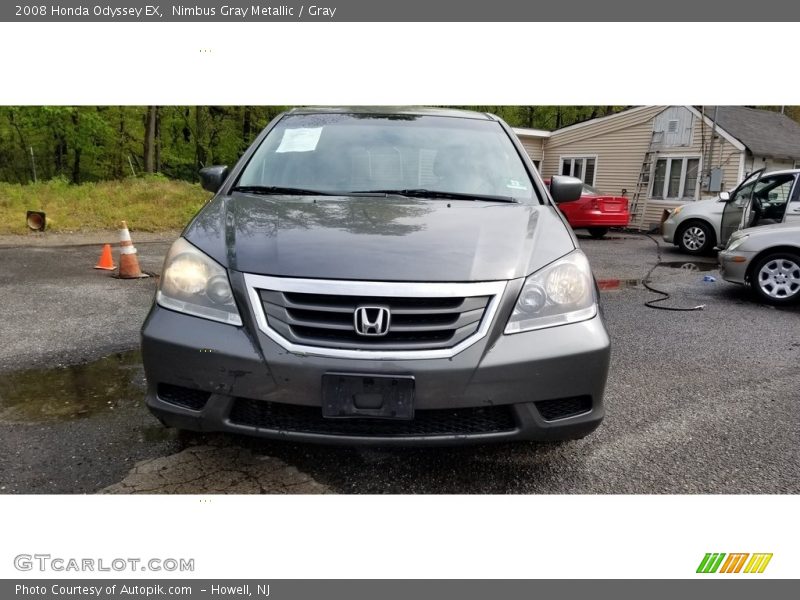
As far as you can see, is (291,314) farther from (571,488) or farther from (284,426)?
(571,488)

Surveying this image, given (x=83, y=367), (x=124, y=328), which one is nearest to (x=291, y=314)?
(x=83, y=367)

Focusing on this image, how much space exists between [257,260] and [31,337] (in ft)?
10.8

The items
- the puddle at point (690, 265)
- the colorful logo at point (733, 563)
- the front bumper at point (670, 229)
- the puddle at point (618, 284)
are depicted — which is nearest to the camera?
the colorful logo at point (733, 563)

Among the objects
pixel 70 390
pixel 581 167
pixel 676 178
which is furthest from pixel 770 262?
pixel 581 167

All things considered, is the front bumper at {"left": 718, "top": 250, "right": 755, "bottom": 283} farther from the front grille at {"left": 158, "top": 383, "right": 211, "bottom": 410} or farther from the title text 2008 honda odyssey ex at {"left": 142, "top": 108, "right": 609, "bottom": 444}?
the front grille at {"left": 158, "top": 383, "right": 211, "bottom": 410}

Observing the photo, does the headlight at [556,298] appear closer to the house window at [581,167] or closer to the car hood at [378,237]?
the car hood at [378,237]

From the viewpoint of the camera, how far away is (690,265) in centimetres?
1012

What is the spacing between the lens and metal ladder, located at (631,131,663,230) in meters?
18.9

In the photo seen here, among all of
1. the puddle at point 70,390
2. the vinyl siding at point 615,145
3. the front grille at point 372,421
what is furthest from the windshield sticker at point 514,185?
the vinyl siding at point 615,145

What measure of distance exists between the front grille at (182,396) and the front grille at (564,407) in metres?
1.32

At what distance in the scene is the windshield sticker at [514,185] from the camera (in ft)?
10.2

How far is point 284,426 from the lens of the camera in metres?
2.12

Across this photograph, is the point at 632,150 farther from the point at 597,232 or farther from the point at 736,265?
the point at 736,265

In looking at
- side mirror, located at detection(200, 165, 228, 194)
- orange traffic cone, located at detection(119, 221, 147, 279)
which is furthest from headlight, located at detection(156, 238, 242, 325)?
orange traffic cone, located at detection(119, 221, 147, 279)
